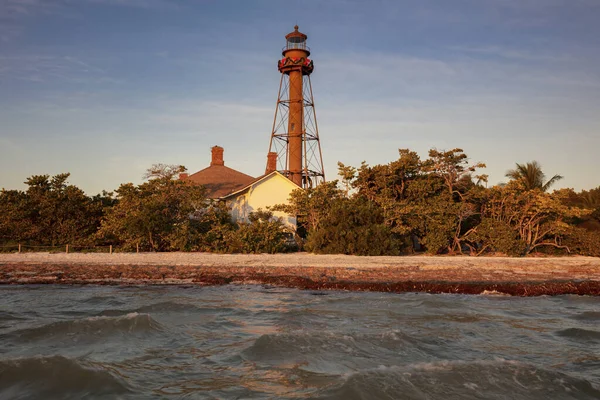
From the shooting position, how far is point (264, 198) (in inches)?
992

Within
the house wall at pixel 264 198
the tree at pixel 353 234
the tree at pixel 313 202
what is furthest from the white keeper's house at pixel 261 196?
the tree at pixel 353 234

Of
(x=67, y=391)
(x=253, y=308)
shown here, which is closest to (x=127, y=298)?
(x=253, y=308)

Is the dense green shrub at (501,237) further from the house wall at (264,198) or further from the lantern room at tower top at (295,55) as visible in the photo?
the lantern room at tower top at (295,55)

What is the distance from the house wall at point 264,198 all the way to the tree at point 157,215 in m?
2.77

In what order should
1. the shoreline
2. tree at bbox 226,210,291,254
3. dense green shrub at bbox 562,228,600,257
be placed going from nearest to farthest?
the shoreline
tree at bbox 226,210,291,254
dense green shrub at bbox 562,228,600,257

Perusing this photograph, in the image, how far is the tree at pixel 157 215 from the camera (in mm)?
21281

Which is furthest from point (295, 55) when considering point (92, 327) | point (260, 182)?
point (92, 327)

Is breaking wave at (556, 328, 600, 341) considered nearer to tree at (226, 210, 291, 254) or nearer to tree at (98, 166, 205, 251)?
tree at (226, 210, 291, 254)

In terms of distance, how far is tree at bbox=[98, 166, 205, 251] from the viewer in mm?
21281

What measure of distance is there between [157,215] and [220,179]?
10.1 m

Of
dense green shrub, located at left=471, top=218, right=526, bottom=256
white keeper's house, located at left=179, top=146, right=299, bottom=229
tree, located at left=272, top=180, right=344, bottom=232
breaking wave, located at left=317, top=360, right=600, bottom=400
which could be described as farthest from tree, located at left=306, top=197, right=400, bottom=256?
breaking wave, located at left=317, top=360, right=600, bottom=400

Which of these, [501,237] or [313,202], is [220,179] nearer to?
[313,202]

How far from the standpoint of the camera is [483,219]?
22.9m

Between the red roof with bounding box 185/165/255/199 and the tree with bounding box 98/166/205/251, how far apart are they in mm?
5454
